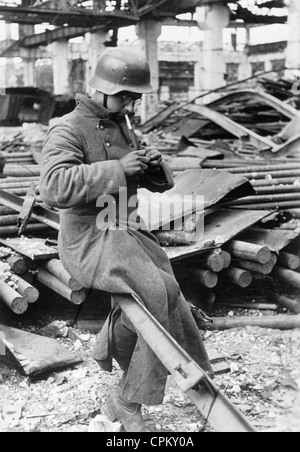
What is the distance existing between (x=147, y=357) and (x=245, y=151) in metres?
7.32

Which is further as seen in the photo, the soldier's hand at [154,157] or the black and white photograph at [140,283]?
the soldier's hand at [154,157]

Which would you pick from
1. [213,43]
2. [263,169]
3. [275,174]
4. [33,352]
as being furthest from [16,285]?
[213,43]

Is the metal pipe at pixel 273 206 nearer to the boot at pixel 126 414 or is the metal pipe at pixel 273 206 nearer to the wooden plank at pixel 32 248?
the wooden plank at pixel 32 248

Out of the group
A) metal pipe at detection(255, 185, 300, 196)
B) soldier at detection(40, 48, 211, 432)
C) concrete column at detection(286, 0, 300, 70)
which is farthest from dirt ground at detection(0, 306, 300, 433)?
concrete column at detection(286, 0, 300, 70)

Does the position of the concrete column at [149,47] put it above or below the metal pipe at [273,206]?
below

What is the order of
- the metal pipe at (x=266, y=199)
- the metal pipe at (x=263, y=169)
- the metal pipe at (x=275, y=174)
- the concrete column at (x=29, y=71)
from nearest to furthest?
→ 1. the metal pipe at (x=266, y=199)
2. the metal pipe at (x=275, y=174)
3. the metal pipe at (x=263, y=169)
4. the concrete column at (x=29, y=71)

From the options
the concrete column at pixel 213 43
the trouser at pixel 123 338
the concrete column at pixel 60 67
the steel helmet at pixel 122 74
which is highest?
the steel helmet at pixel 122 74

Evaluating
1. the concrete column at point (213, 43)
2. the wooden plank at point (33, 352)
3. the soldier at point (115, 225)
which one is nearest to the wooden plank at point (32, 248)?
the wooden plank at point (33, 352)

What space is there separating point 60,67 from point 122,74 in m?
22.2

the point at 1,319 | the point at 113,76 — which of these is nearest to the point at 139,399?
the point at 113,76

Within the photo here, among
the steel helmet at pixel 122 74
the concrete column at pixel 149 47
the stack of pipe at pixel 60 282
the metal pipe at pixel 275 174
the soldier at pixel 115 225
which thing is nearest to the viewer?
the soldier at pixel 115 225

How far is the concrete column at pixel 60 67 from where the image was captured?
24.0 meters

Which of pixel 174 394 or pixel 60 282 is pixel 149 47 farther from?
pixel 174 394
